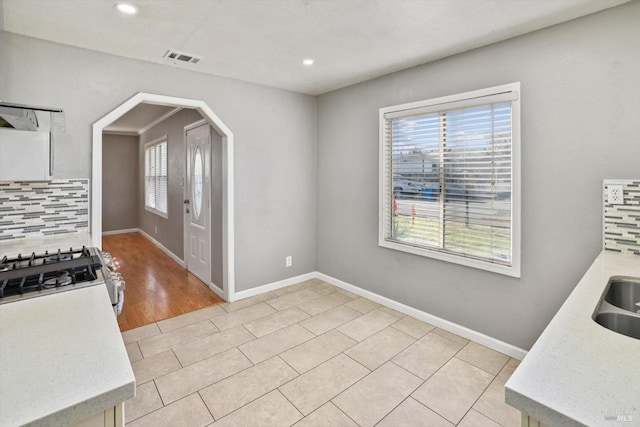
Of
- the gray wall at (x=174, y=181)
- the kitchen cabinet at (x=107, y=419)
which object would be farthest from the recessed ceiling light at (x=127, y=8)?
the gray wall at (x=174, y=181)

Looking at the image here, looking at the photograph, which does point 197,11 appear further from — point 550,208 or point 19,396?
point 550,208

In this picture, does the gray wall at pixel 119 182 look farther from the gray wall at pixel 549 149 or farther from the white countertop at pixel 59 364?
the white countertop at pixel 59 364

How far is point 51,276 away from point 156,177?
17.9 feet

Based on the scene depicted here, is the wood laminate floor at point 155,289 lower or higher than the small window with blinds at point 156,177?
lower

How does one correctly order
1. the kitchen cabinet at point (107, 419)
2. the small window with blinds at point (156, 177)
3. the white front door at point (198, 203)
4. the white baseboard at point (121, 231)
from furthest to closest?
1. the white baseboard at point (121, 231)
2. the small window with blinds at point (156, 177)
3. the white front door at point (198, 203)
4. the kitchen cabinet at point (107, 419)

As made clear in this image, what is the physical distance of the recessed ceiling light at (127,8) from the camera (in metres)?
2.00

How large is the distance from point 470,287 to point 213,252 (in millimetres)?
2976

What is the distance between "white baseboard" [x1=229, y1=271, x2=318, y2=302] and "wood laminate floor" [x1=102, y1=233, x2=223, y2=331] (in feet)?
0.84

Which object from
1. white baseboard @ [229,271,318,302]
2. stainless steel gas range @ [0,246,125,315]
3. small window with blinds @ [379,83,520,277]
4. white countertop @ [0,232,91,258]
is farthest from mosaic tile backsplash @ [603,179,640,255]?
white countertop @ [0,232,91,258]

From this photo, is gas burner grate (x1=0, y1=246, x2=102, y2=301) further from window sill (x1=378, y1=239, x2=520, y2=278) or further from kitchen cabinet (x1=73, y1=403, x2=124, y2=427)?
window sill (x1=378, y1=239, x2=520, y2=278)

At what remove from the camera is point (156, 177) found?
6566 millimetres

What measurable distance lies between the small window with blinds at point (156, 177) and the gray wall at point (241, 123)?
2.91 meters

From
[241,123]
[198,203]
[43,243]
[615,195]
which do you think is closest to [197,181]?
[198,203]
